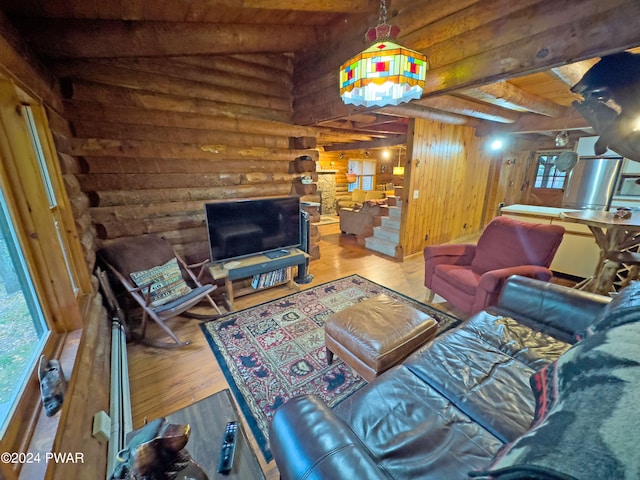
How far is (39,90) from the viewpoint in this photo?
1.66 metres

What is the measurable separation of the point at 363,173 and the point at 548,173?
5.38m

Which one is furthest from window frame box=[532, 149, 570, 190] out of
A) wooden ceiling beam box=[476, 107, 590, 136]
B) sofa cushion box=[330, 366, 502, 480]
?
sofa cushion box=[330, 366, 502, 480]

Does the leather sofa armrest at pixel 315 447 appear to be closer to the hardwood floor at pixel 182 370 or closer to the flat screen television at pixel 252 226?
the hardwood floor at pixel 182 370

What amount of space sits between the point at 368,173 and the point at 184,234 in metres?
8.19

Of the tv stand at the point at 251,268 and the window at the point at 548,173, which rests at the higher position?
the window at the point at 548,173

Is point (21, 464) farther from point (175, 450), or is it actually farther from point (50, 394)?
point (175, 450)

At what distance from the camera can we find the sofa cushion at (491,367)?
3.73ft

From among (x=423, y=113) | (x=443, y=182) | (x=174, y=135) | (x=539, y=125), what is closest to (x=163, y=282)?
(x=174, y=135)

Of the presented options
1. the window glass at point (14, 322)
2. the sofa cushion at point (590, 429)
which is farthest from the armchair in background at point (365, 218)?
the window glass at point (14, 322)

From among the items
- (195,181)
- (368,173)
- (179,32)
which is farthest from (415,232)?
(368,173)

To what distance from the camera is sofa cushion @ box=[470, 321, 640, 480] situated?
16.2 inches

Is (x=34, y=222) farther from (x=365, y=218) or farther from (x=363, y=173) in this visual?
(x=363, y=173)

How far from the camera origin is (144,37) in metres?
2.01

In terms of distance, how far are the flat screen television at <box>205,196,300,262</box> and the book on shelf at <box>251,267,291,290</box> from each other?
0.79 feet
